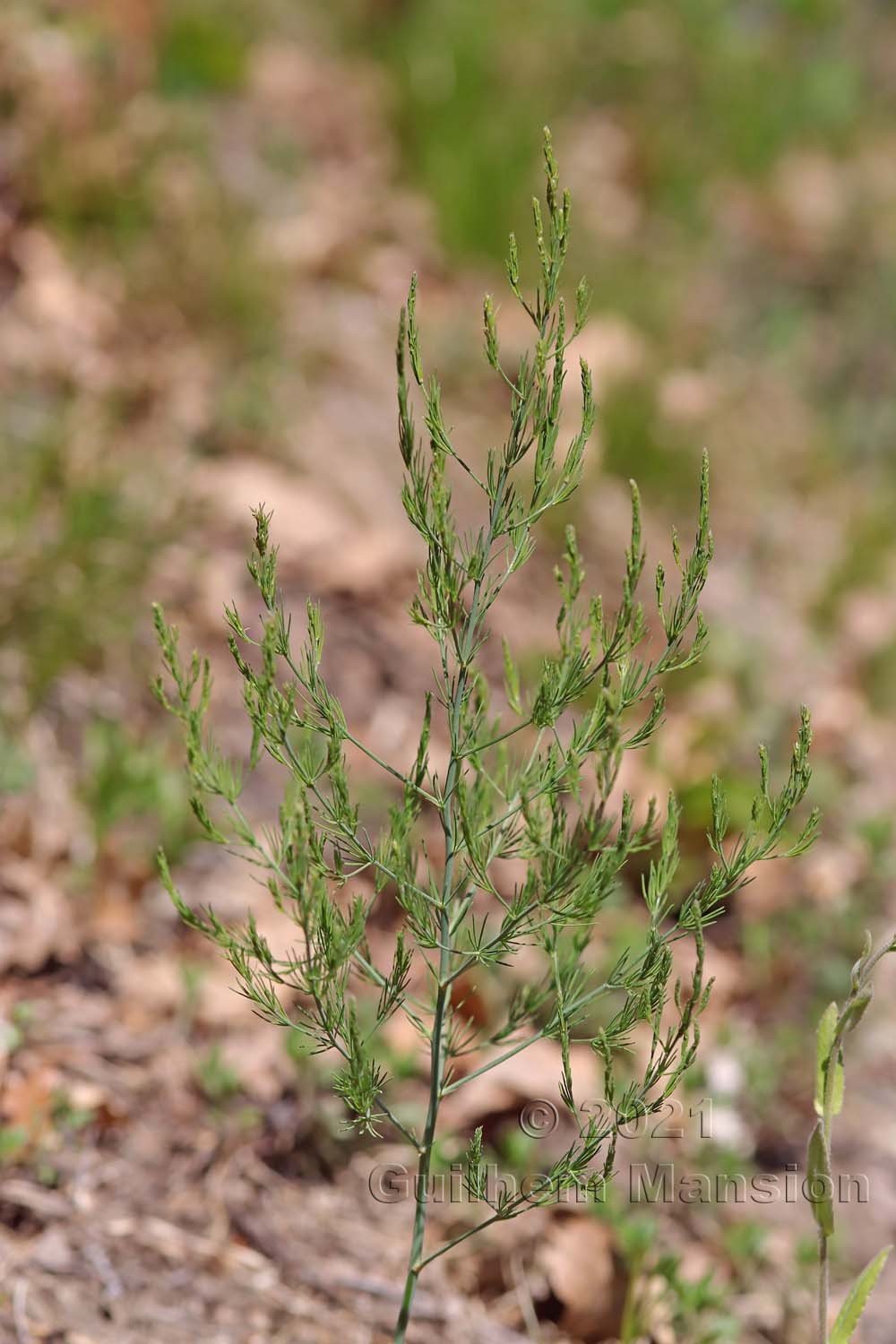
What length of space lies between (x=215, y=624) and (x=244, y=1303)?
5.12ft

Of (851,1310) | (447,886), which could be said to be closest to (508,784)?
(447,886)

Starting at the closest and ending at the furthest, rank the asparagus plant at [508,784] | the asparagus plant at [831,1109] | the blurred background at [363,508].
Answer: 1. the asparagus plant at [508,784]
2. the asparagus plant at [831,1109]
3. the blurred background at [363,508]

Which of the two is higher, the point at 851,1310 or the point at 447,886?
the point at 447,886

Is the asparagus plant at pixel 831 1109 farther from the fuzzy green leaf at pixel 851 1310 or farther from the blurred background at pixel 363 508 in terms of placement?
the blurred background at pixel 363 508

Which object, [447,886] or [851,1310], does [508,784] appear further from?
[851,1310]

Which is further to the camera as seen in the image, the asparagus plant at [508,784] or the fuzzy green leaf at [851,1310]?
the fuzzy green leaf at [851,1310]

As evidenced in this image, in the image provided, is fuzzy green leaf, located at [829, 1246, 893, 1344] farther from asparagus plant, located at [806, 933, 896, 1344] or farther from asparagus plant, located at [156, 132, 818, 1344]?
asparagus plant, located at [156, 132, 818, 1344]

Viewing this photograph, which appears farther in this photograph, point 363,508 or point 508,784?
point 363,508

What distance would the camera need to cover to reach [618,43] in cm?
570

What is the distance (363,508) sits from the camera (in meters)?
3.41

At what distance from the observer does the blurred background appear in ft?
6.20

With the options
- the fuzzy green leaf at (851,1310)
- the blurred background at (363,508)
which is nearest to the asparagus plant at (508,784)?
the fuzzy green leaf at (851,1310)

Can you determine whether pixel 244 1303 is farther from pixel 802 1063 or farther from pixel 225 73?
pixel 225 73

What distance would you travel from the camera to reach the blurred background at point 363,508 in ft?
6.20
